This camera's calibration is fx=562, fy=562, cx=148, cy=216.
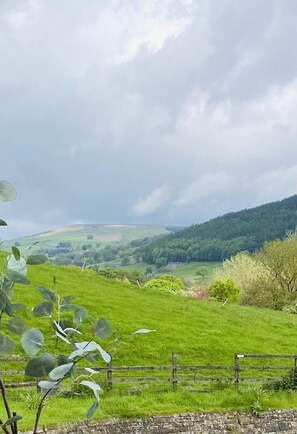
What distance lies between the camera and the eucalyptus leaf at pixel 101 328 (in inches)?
121

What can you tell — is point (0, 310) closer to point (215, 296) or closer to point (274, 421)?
point (274, 421)

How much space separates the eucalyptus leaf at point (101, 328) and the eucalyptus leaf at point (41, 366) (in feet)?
0.94

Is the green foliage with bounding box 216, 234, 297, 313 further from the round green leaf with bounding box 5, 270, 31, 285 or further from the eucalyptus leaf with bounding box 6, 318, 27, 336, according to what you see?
the round green leaf with bounding box 5, 270, 31, 285

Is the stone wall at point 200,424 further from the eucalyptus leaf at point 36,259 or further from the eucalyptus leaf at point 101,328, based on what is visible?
the eucalyptus leaf at point 101,328

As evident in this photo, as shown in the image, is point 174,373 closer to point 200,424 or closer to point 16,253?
point 200,424

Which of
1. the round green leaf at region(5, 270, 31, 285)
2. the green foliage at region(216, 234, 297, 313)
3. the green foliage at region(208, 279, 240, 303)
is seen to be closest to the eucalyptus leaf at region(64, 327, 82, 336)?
the round green leaf at region(5, 270, 31, 285)

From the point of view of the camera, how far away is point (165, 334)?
27297mm

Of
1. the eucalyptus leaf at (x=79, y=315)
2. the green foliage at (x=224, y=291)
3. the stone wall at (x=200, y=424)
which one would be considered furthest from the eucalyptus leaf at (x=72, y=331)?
the green foliage at (x=224, y=291)

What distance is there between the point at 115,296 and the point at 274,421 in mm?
17772

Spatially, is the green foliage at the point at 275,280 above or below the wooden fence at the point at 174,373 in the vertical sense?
above

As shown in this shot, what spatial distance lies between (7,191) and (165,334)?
81.9ft

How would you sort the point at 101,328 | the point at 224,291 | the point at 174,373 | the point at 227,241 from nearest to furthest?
the point at 101,328, the point at 174,373, the point at 224,291, the point at 227,241

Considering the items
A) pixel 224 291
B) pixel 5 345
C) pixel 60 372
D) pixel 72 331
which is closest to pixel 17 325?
pixel 5 345

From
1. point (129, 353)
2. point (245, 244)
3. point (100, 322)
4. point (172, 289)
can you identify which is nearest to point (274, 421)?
point (129, 353)
